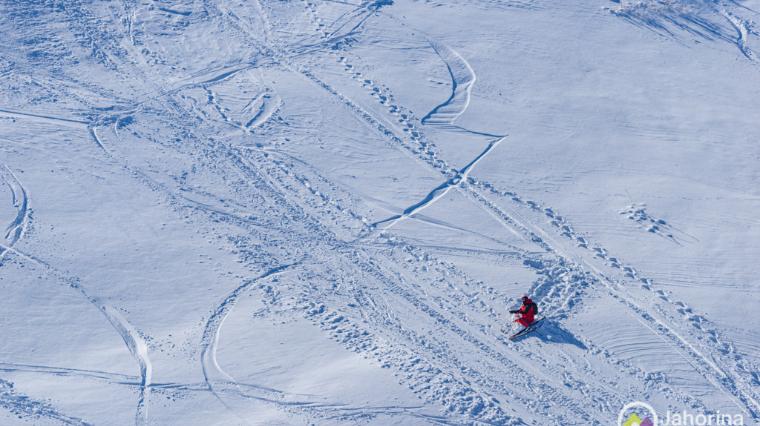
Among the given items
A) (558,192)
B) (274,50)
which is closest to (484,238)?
(558,192)

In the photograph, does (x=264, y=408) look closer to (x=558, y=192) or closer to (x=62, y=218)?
(x=62, y=218)

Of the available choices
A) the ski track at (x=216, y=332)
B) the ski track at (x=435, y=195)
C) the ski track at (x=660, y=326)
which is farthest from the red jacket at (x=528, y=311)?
the ski track at (x=216, y=332)

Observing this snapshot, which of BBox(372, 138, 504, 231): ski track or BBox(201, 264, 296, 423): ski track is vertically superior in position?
BBox(372, 138, 504, 231): ski track

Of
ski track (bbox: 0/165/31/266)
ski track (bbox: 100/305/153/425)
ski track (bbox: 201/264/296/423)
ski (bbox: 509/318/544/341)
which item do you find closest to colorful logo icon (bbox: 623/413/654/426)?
ski (bbox: 509/318/544/341)

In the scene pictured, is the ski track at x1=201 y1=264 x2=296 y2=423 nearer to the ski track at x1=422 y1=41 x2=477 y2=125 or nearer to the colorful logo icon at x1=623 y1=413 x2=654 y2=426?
the ski track at x1=422 y1=41 x2=477 y2=125
